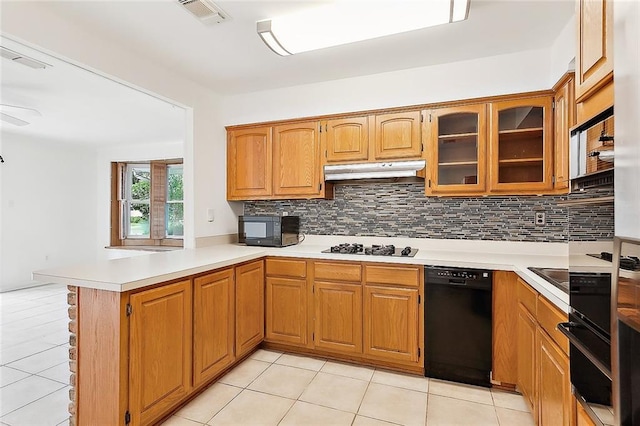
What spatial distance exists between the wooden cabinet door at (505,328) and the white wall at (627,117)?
147 cm

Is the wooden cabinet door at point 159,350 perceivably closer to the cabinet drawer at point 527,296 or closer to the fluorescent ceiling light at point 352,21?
the fluorescent ceiling light at point 352,21

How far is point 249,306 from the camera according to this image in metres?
2.65

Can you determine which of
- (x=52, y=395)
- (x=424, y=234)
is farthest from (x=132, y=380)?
(x=424, y=234)

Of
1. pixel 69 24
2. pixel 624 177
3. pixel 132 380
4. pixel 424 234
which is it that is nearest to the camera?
pixel 624 177

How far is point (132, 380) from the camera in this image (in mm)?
1678

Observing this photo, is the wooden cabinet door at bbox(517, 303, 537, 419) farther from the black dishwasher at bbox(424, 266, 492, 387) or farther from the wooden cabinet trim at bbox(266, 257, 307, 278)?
the wooden cabinet trim at bbox(266, 257, 307, 278)

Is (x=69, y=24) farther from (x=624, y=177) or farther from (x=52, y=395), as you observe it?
(x=624, y=177)

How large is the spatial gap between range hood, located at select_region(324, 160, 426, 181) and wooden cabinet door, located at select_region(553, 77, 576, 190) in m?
0.91

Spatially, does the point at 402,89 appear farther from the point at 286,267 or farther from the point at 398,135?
the point at 286,267

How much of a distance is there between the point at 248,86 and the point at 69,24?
1450 mm

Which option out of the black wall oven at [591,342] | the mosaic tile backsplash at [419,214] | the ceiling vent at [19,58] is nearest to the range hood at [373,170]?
the mosaic tile backsplash at [419,214]

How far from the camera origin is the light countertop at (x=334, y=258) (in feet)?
5.35

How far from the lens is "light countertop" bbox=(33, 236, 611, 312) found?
163 cm

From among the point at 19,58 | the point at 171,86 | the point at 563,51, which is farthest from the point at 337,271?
the point at 19,58
